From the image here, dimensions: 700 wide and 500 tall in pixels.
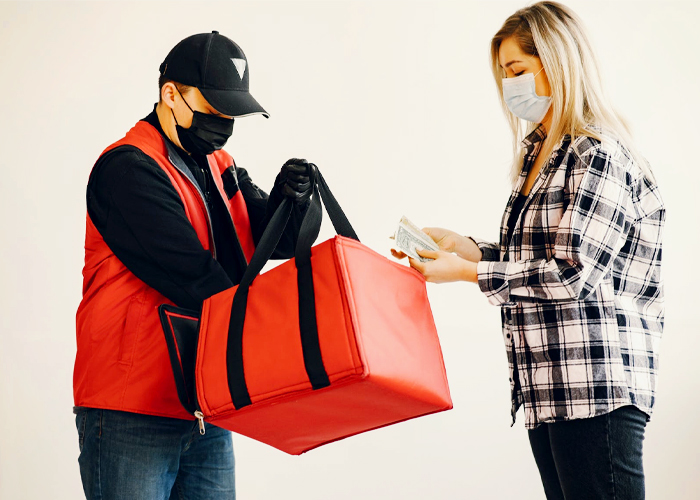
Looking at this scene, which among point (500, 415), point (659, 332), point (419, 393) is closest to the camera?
point (419, 393)

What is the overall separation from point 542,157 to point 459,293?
137 cm

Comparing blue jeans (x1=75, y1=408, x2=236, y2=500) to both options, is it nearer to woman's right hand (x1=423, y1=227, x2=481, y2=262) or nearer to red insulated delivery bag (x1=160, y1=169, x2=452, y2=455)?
red insulated delivery bag (x1=160, y1=169, x2=452, y2=455)

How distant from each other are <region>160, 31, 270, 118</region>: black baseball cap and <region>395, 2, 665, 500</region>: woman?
0.52m

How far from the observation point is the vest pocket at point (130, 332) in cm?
135

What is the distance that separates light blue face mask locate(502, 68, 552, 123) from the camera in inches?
59.9

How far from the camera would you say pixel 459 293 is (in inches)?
112

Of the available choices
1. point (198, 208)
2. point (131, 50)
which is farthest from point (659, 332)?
point (131, 50)

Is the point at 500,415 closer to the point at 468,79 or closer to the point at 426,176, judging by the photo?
the point at 426,176

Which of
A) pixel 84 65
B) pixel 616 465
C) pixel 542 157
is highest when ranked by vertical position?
pixel 84 65

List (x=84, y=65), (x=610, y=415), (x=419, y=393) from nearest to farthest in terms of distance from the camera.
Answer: (x=419, y=393), (x=610, y=415), (x=84, y=65)

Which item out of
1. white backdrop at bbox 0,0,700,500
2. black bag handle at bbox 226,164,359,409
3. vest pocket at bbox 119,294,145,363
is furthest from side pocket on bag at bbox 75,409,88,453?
white backdrop at bbox 0,0,700,500

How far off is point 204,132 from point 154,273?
345mm

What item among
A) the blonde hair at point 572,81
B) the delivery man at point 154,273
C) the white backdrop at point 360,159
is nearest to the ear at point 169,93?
the delivery man at point 154,273

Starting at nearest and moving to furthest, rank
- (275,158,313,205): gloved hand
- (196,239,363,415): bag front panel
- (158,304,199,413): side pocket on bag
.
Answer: (196,239,363,415): bag front panel < (158,304,199,413): side pocket on bag < (275,158,313,205): gloved hand
